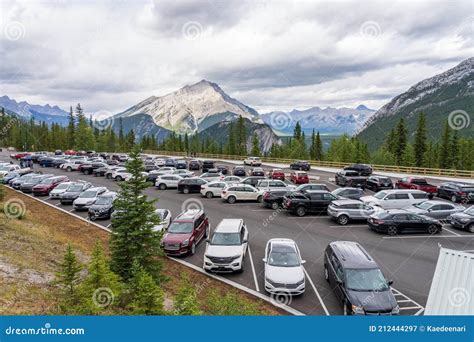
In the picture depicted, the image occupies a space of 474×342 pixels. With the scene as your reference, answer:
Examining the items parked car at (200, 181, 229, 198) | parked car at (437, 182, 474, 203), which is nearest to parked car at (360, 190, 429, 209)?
parked car at (437, 182, 474, 203)

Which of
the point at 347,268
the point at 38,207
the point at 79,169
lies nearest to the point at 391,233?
the point at 347,268

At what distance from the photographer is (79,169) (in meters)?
50.2

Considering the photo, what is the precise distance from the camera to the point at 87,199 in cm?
2655

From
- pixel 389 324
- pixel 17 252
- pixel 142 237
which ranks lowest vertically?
pixel 17 252

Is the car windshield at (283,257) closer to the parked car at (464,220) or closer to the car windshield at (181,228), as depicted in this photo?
the car windshield at (181,228)

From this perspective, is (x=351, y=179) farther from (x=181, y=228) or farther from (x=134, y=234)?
(x=134, y=234)

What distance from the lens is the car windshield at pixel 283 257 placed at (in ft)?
47.3

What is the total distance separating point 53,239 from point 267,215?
1410 centimetres

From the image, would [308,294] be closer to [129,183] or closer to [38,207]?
[129,183]

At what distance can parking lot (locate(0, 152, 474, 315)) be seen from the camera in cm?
1337

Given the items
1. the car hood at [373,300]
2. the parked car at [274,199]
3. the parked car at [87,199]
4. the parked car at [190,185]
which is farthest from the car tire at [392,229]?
the parked car at [87,199]

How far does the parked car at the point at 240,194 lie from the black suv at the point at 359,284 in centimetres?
1632

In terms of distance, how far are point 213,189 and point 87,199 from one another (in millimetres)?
10952

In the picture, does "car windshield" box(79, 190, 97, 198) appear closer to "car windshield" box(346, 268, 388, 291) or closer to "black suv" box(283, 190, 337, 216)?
"black suv" box(283, 190, 337, 216)
